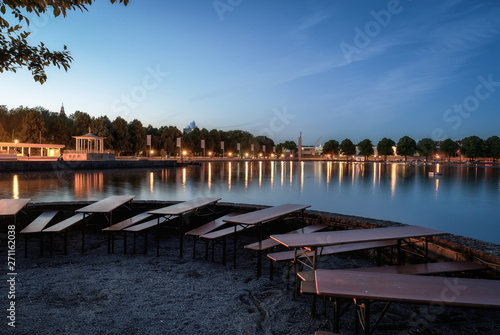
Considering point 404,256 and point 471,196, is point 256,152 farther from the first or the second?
point 404,256

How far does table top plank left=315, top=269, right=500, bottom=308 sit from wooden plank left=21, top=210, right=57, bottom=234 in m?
5.64

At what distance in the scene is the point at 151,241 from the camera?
780cm

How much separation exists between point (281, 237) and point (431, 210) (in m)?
20.2

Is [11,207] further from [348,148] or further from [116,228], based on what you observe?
[348,148]

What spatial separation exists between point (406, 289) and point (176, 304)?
2.91m

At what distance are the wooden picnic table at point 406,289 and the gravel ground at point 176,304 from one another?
1.12 metres

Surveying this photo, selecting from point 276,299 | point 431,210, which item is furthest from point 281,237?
point 431,210

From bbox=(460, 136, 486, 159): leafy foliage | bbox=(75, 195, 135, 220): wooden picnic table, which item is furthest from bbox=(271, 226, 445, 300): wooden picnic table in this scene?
bbox=(460, 136, 486, 159): leafy foliage

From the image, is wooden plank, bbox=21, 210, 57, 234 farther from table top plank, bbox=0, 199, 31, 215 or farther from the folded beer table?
the folded beer table

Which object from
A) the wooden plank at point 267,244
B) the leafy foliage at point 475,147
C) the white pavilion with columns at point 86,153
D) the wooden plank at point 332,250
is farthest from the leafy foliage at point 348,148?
the wooden plank at point 332,250

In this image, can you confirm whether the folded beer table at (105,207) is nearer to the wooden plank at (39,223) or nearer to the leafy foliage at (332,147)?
the wooden plank at (39,223)

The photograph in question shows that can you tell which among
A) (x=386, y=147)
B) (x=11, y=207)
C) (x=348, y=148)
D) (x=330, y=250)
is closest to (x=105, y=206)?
(x=11, y=207)

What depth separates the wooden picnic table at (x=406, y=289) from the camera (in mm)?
2639

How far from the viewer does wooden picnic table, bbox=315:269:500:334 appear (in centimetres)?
264
